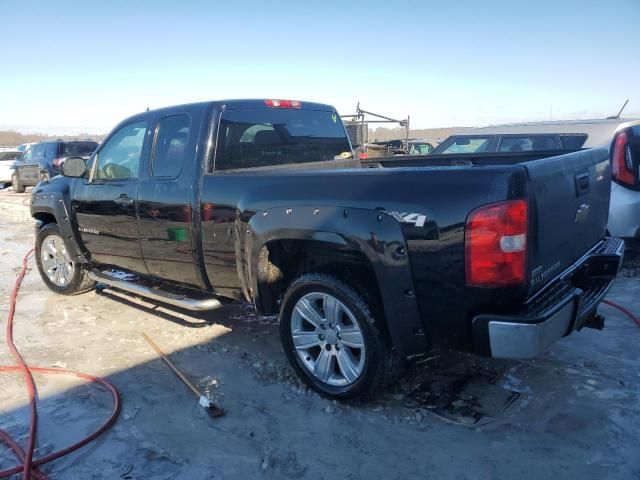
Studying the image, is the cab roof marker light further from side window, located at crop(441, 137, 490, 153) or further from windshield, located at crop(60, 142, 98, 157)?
windshield, located at crop(60, 142, 98, 157)

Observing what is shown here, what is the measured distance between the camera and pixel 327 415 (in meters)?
3.20

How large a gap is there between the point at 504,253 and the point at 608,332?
2.45m

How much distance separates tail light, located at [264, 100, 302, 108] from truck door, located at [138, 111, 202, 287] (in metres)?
0.66

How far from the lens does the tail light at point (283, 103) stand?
4348 millimetres

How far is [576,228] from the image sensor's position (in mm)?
3107

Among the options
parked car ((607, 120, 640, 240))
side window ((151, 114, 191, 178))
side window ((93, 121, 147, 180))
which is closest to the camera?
side window ((151, 114, 191, 178))

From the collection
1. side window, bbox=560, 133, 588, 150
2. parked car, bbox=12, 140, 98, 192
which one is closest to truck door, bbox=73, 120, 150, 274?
side window, bbox=560, 133, 588, 150

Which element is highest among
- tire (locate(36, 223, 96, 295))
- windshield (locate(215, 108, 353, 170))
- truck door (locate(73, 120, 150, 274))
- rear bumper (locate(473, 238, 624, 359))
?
windshield (locate(215, 108, 353, 170))

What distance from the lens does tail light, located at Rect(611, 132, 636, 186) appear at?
17.7ft

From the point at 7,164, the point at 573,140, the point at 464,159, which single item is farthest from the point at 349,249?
the point at 7,164

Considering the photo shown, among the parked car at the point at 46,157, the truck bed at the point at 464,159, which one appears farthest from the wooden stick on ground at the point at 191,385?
the parked car at the point at 46,157

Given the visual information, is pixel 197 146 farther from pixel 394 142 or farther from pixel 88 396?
pixel 394 142

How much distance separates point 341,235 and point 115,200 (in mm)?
2617

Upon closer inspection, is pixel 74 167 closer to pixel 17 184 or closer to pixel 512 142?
pixel 512 142
